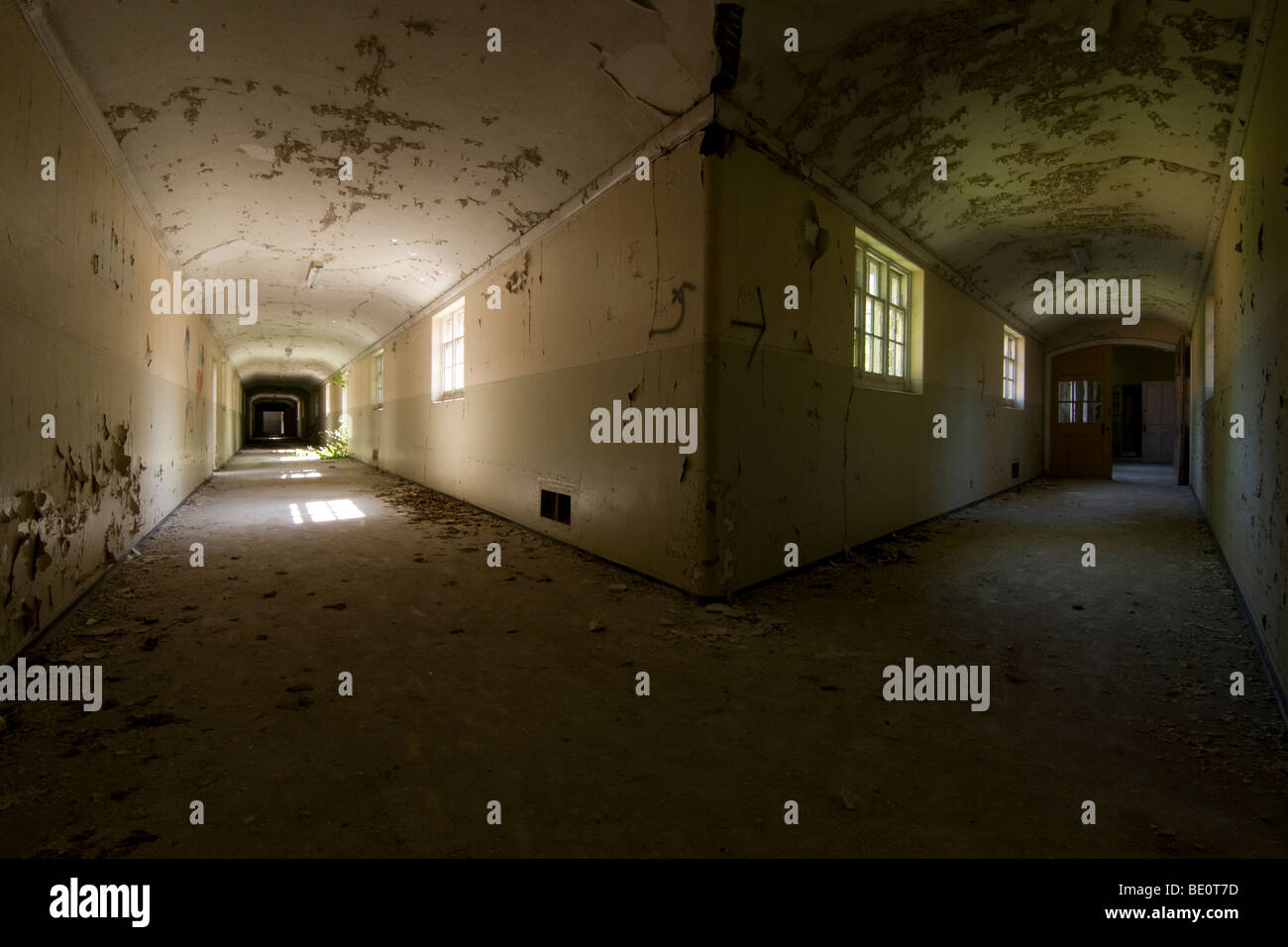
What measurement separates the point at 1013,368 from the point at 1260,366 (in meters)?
7.44

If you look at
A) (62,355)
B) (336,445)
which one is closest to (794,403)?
(62,355)

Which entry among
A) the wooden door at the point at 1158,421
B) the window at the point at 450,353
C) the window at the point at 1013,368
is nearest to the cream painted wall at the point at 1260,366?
the window at the point at 1013,368

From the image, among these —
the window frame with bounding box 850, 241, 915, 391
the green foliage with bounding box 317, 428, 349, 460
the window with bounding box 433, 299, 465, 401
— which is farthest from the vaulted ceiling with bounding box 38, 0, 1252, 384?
the green foliage with bounding box 317, 428, 349, 460

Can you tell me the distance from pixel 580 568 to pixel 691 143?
2944mm

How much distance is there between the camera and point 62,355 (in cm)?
308

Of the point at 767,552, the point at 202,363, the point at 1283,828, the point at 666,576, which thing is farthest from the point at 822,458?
the point at 202,363

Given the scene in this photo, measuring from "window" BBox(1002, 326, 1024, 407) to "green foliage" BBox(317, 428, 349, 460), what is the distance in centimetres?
1516

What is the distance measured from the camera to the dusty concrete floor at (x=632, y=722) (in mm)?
1564

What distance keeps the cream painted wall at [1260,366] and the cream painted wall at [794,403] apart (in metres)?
2.29

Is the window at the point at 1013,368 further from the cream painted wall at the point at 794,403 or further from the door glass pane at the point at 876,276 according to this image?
the door glass pane at the point at 876,276

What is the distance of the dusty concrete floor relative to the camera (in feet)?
5.13

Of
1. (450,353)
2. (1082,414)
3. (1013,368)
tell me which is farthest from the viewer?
(1082,414)

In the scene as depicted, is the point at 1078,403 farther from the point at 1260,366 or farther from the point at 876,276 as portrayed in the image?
the point at 1260,366
